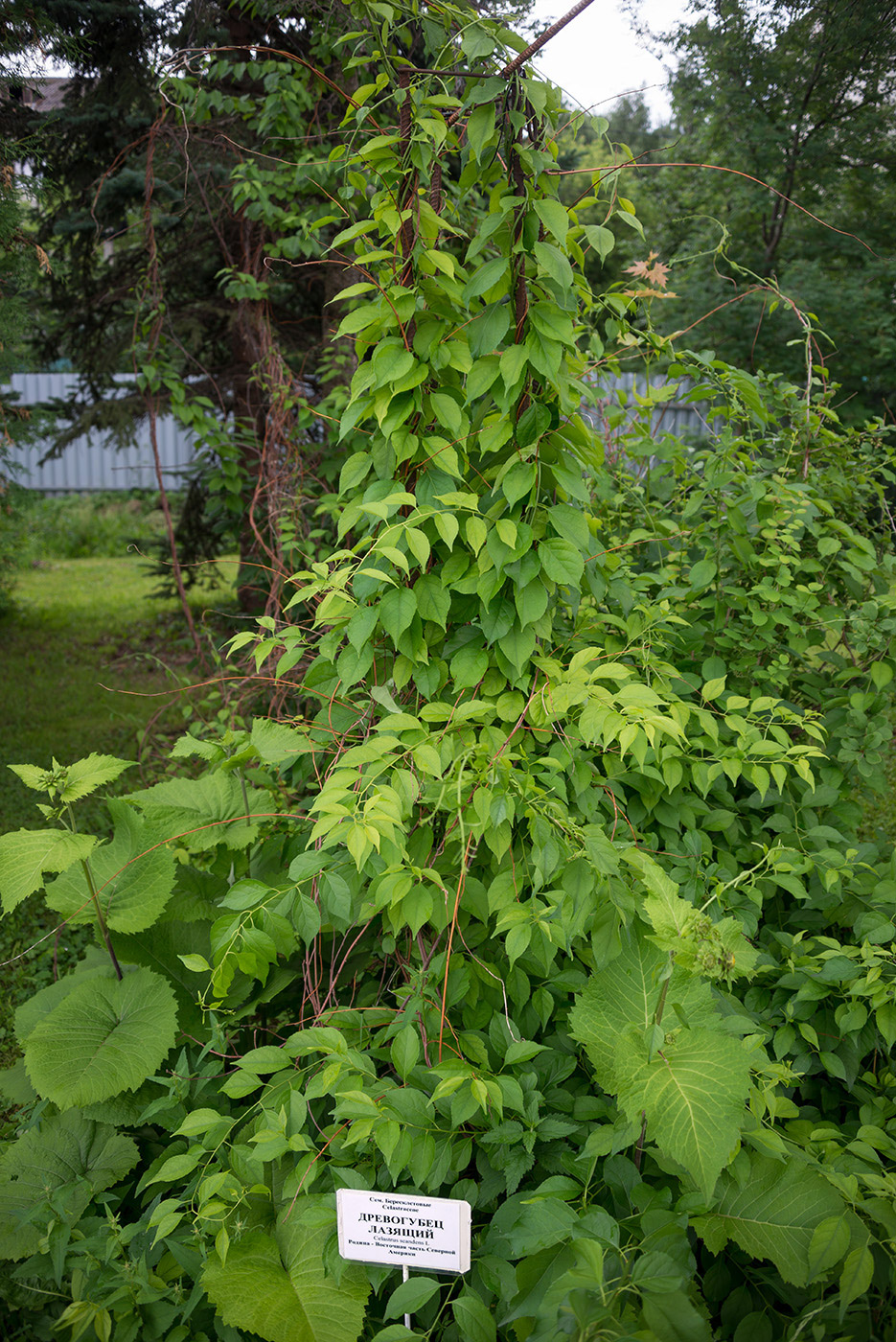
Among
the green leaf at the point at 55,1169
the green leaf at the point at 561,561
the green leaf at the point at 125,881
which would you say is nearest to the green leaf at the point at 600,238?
the green leaf at the point at 561,561

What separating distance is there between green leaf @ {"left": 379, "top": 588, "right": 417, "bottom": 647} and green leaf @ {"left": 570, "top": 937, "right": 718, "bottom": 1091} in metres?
0.72

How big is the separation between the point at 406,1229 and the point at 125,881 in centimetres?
97

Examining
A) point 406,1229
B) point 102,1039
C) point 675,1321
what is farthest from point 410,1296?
point 102,1039

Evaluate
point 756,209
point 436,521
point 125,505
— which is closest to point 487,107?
point 436,521

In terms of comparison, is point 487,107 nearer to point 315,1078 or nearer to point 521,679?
point 521,679

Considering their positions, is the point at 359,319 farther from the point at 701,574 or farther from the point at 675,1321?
the point at 675,1321

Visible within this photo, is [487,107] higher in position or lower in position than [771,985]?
higher

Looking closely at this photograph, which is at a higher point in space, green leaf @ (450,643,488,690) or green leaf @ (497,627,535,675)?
green leaf @ (497,627,535,675)

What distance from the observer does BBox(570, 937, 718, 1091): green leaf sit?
4.80 feet

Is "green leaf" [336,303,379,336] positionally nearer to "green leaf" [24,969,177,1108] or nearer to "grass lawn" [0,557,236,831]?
"green leaf" [24,969,177,1108]

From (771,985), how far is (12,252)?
3.84 m

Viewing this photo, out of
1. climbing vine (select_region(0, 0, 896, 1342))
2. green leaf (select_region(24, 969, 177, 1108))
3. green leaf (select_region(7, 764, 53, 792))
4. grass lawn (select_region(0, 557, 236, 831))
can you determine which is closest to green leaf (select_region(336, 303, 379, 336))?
climbing vine (select_region(0, 0, 896, 1342))

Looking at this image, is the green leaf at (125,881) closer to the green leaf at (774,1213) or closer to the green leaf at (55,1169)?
the green leaf at (55,1169)

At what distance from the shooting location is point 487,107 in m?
1.45
